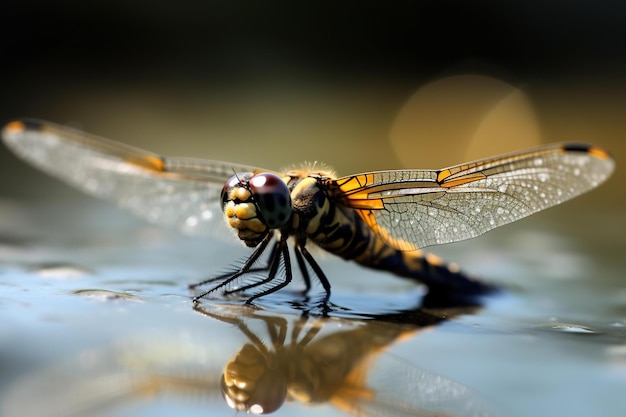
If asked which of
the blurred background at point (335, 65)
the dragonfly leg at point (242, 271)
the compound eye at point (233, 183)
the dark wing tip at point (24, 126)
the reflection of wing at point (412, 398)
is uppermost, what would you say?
the blurred background at point (335, 65)

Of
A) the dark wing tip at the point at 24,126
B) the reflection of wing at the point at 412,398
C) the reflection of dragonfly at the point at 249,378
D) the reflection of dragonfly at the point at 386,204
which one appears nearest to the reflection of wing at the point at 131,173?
the dark wing tip at the point at 24,126

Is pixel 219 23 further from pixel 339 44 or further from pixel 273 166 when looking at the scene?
pixel 273 166

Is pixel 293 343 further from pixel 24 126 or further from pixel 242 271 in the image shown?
pixel 24 126

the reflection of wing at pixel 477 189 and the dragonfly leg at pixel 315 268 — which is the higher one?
the reflection of wing at pixel 477 189

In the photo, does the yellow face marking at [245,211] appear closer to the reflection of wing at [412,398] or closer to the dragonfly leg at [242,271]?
the dragonfly leg at [242,271]

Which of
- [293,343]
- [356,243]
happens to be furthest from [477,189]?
[293,343]

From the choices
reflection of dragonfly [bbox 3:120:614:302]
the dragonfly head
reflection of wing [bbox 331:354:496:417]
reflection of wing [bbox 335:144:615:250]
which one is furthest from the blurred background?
reflection of wing [bbox 331:354:496:417]
